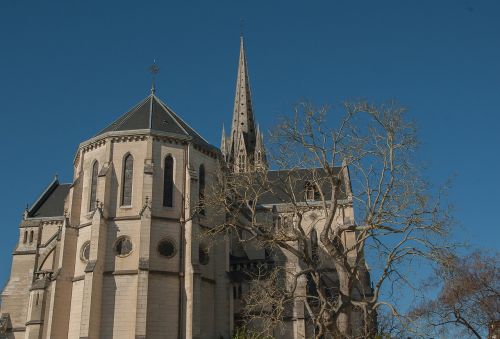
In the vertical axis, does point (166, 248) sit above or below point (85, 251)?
below

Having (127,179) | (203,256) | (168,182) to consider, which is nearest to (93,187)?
(127,179)

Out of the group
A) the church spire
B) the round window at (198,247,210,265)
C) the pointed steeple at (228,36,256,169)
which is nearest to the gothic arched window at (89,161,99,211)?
the round window at (198,247,210,265)

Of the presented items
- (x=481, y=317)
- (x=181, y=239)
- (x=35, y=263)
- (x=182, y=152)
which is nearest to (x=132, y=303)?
(x=181, y=239)

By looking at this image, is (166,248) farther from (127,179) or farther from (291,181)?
(291,181)

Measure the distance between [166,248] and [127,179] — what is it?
15.4 ft

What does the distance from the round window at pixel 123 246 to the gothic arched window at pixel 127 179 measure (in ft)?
6.98

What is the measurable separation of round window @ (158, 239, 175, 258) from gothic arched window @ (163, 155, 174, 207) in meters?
2.24

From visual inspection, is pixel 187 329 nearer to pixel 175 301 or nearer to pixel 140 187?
pixel 175 301

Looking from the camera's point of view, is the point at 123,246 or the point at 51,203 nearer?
the point at 123,246

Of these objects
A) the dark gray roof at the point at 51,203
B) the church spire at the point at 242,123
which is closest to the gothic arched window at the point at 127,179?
the dark gray roof at the point at 51,203

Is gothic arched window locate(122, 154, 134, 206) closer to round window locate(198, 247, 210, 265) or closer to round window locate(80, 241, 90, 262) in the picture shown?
round window locate(80, 241, 90, 262)

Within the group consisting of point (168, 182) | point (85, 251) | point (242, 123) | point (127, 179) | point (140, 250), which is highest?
point (242, 123)

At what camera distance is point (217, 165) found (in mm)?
36094

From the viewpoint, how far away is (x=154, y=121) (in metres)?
34.9
